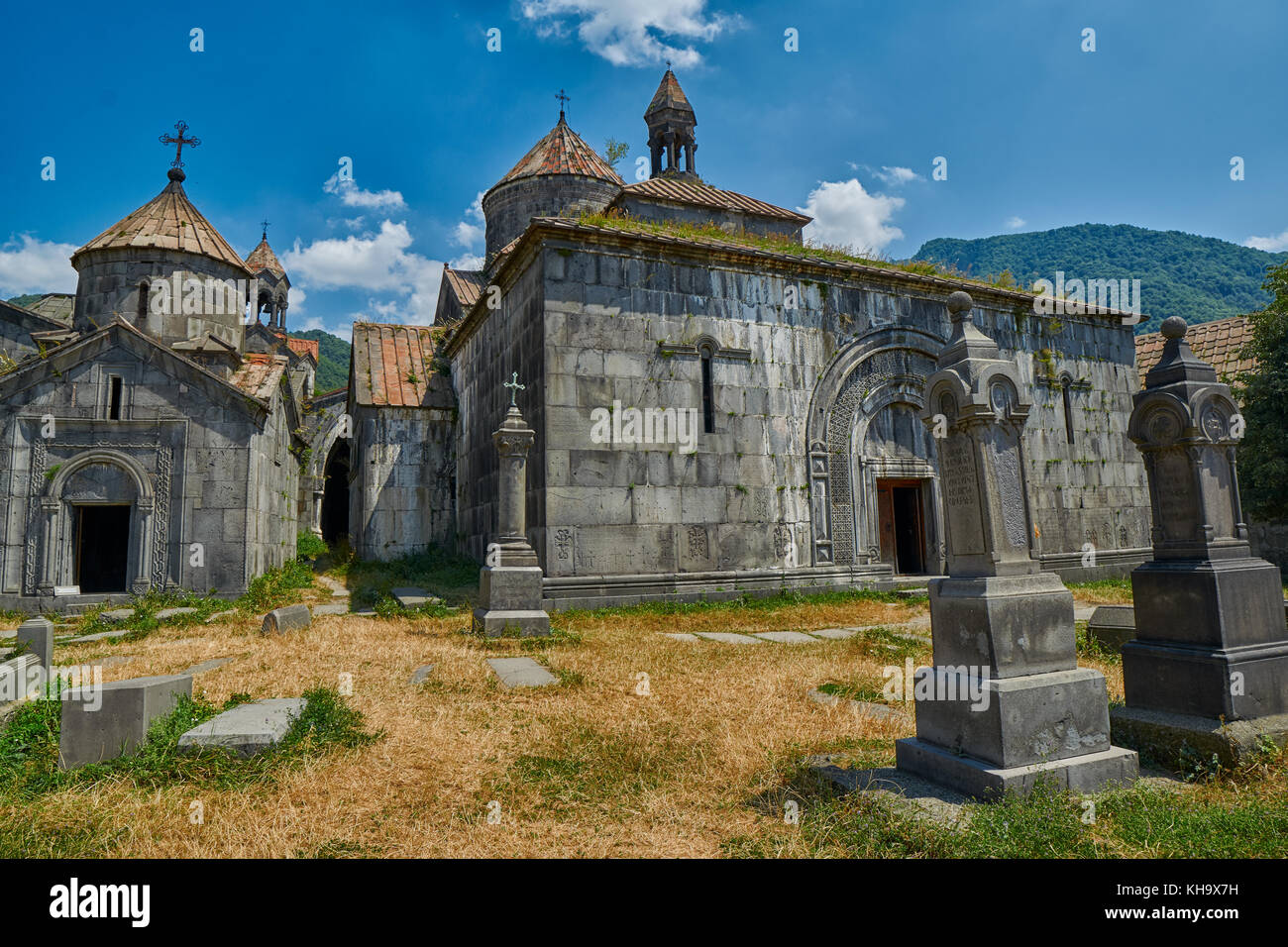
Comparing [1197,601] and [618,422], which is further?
[618,422]

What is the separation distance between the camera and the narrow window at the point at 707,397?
11969 millimetres

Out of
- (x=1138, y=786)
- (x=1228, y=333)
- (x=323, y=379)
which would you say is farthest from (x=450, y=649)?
(x=323, y=379)

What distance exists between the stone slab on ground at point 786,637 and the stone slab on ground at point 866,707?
8.57 feet

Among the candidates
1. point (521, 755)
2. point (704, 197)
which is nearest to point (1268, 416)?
point (704, 197)

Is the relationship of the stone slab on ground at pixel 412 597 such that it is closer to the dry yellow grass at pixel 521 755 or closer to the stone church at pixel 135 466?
the stone church at pixel 135 466

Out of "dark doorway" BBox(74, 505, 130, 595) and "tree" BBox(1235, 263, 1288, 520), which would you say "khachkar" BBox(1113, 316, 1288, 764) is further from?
"dark doorway" BBox(74, 505, 130, 595)

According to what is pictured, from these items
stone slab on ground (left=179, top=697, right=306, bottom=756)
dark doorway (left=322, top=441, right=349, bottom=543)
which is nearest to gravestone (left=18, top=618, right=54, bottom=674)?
stone slab on ground (left=179, top=697, right=306, bottom=756)

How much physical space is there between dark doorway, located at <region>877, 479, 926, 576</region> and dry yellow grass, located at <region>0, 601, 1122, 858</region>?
6.30 meters

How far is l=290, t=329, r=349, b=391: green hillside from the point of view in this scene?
53.9m

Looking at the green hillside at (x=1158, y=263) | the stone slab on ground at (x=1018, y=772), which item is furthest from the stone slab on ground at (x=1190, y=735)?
the green hillside at (x=1158, y=263)

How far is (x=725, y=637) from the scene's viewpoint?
9008 millimetres

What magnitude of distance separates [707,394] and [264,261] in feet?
110

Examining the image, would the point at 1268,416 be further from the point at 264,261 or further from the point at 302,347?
the point at 264,261
